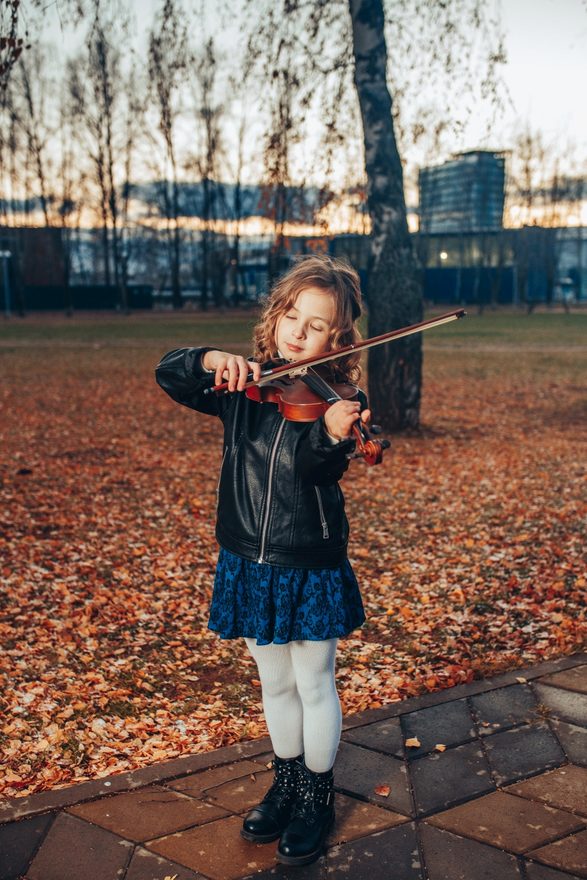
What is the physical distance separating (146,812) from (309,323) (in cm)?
174

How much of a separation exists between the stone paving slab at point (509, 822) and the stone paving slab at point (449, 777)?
0.05m

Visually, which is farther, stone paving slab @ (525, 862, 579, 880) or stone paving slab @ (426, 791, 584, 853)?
stone paving slab @ (426, 791, 584, 853)

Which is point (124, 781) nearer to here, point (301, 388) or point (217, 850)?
point (217, 850)

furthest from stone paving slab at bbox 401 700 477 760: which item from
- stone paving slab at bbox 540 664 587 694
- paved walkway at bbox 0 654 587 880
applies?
stone paving slab at bbox 540 664 587 694

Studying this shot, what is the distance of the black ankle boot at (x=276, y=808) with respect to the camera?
264cm

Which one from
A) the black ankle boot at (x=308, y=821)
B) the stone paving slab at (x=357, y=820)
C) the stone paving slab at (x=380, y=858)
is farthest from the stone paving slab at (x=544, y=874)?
the black ankle boot at (x=308, y=821)

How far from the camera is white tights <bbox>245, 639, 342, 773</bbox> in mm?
2580

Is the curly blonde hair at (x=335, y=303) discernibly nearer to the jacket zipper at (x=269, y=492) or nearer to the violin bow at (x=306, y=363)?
the violin bow at (x=306, y=363)

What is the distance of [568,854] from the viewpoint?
2537 mm

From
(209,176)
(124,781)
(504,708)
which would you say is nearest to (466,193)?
(209,176)

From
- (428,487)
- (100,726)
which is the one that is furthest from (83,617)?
(428,487)

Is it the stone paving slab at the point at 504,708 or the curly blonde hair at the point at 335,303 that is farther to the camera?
the stone paving slab at the point at 504,708

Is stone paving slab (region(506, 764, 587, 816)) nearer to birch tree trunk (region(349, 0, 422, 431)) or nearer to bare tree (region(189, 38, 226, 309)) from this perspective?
birch tree trunk (region(349, 0, 422, 431))

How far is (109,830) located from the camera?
271 centimetres
